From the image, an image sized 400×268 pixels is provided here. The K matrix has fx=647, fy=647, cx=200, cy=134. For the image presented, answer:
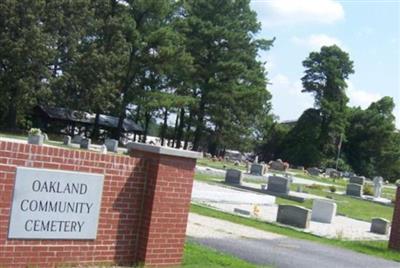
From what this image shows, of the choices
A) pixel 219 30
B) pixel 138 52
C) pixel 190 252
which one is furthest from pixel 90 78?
pixel 190 252

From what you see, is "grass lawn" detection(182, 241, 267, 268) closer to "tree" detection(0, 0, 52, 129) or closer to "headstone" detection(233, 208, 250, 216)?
"headstone" detection(233, 208, 250, 216)

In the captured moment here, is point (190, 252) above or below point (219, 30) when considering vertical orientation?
below

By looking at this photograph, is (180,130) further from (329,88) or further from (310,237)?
(310,237)

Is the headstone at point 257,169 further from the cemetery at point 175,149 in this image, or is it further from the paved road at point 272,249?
the paved road at point 272,249

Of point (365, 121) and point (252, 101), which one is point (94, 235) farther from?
point (365, 121)

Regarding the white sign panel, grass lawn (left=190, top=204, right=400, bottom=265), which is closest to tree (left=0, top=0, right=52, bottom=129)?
grass lawn (left=190, top=204, right=400, bottom=265)

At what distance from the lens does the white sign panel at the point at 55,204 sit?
297 inches

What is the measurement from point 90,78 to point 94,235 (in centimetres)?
4856

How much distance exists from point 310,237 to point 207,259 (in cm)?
681

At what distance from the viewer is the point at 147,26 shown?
6309cm

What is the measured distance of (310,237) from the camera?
650 inches

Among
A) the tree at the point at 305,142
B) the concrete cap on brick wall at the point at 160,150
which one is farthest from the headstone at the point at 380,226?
the tree at the point at 305,142

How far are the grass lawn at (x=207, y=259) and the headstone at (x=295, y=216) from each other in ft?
25.4

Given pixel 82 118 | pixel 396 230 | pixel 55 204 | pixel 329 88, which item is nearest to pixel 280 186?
pixel 396 230
